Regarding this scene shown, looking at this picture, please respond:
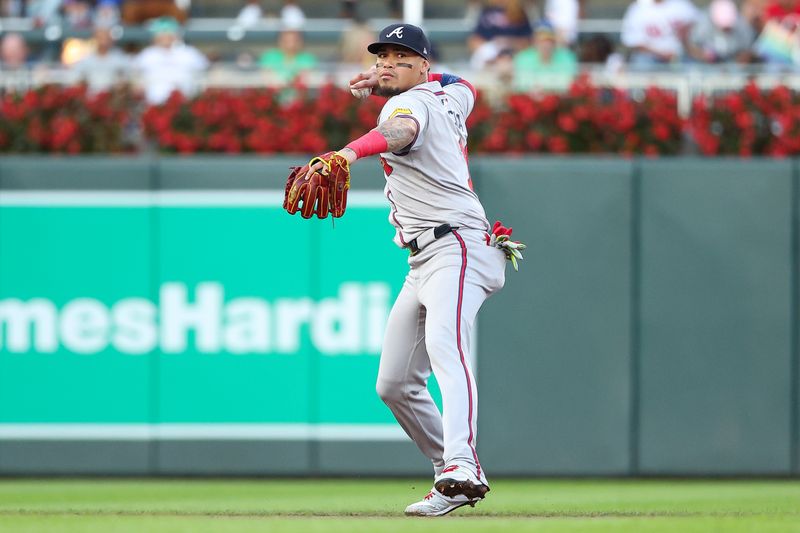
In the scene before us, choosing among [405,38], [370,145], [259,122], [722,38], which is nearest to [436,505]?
[370,145]

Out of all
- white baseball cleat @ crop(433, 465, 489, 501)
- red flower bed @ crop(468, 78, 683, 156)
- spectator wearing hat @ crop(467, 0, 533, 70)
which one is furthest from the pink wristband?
spectator wearing hat @ crop(467, 0, 533, 70)

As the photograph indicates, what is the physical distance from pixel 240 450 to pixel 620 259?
2.99 metres

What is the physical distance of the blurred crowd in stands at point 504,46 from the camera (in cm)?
1050

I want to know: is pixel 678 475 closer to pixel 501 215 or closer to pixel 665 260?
pixel 665 260

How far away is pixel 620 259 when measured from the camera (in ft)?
30.5

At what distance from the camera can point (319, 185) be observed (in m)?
5.39

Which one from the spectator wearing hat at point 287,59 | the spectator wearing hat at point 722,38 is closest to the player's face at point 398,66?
the spectator wearing hat at point 287,59

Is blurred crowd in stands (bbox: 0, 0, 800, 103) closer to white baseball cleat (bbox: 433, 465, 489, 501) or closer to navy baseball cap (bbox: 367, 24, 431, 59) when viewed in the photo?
navy baseball cap (bbox: 367, 24, 431, 59)

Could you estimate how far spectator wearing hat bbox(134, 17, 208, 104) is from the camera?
10406 mm

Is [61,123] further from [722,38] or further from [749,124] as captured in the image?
[722,38]

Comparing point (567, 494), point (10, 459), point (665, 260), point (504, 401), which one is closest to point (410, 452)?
point (504, 401)

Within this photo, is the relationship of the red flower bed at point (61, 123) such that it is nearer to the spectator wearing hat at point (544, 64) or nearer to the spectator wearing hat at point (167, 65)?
the spectator wearing hat at point (167, 65)

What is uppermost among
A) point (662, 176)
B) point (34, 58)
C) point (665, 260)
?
point (34, 58)

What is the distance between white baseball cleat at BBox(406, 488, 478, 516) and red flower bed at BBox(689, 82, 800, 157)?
15.7 ft
